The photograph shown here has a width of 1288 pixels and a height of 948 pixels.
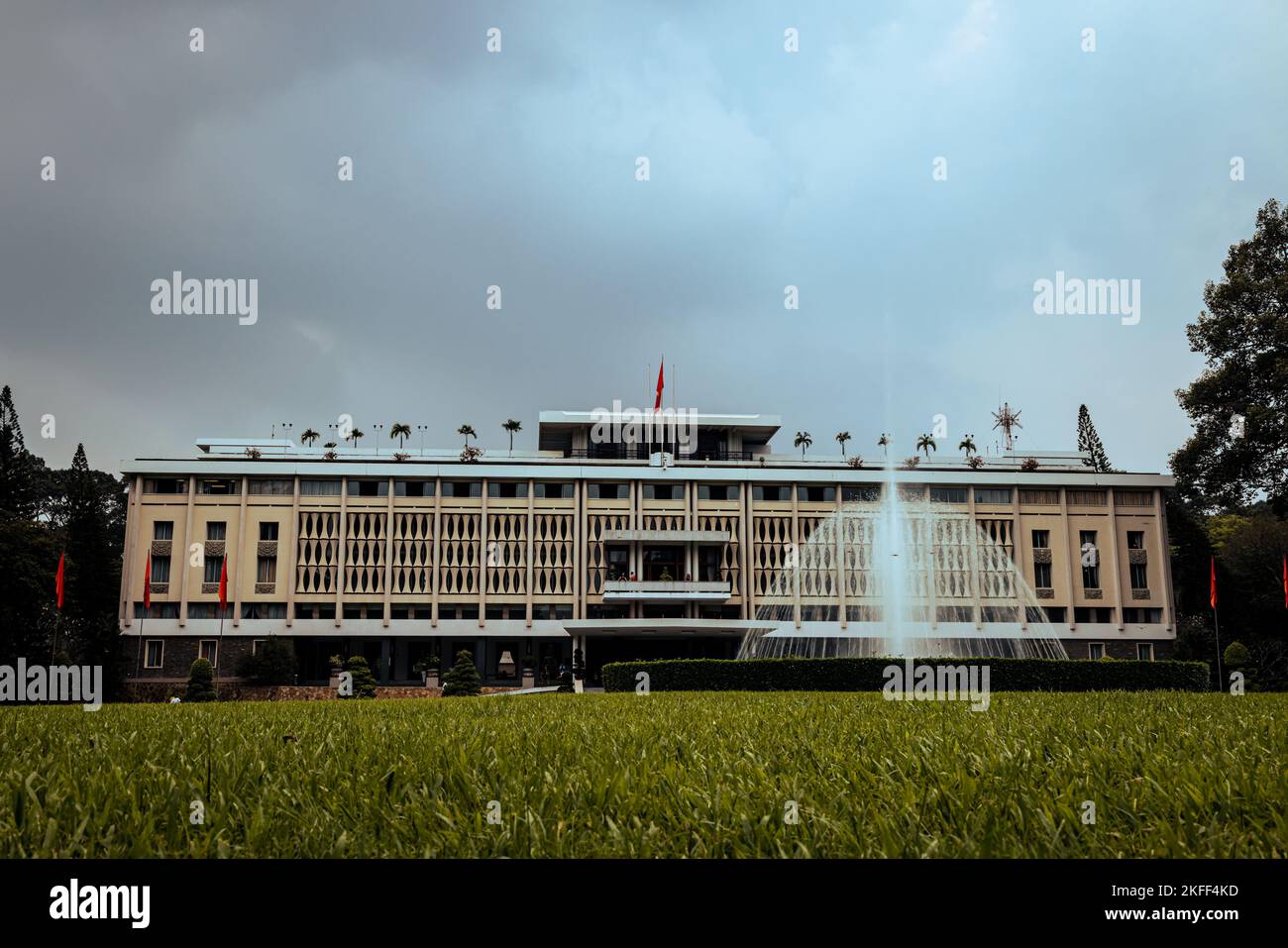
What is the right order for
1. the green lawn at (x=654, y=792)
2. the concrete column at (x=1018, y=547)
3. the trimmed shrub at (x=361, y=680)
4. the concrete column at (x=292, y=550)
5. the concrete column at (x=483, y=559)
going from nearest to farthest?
the green lawn at (x=654, y=792)
the trimmed shrub at (x=361, y=680)
the concrete column at (x=292, y=550)
the concrete column at (x=483, y=559)
the concrete column at (x=1018, y=547)

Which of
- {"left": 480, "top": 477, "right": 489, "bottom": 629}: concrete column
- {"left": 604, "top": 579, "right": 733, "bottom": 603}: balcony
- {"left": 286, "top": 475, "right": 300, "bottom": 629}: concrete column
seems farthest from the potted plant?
{"left": 604, "top": 579, "right": 733, "bottom": 603}: balcony

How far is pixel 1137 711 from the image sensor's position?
31.7 ft

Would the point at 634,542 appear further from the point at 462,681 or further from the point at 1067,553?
the point at 1067,553

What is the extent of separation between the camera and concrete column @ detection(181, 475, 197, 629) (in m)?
56.6

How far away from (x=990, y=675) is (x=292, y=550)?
43.4 metres

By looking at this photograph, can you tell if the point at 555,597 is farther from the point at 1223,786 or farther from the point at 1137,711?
the point at 1223,786

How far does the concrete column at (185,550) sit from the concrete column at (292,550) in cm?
571

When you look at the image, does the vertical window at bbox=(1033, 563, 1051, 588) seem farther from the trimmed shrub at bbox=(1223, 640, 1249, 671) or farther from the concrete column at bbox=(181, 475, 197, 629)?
the concrete column at bbox=(181, 475, 197, 629)

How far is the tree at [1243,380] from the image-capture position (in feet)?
135

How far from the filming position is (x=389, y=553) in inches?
2302

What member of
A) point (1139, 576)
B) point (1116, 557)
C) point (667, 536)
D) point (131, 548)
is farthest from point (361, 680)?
point (1139, 576)

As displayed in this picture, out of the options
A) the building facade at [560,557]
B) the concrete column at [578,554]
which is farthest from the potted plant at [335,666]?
the concrete column at [578,554]

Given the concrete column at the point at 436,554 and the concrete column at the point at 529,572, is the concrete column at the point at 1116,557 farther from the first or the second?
the concrete column at the point at 436,554
